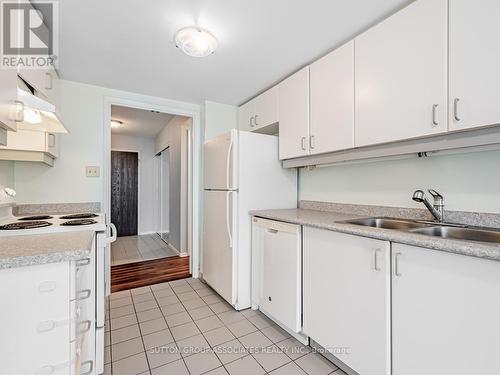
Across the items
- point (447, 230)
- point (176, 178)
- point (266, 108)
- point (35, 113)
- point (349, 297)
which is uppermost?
point (266, 108)

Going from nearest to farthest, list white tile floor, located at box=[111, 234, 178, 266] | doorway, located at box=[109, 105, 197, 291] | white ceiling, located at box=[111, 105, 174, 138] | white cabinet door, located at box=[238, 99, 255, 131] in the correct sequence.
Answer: white cabinet door, located at box=[238, 99, 255, 131] < doorway, located at box=[109, 105, 197, 291] < white ceiling, located at box=[111, 105, 174, 138] < white tile floor, located at box=[111, 234, 178, 266]

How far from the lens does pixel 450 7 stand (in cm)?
114

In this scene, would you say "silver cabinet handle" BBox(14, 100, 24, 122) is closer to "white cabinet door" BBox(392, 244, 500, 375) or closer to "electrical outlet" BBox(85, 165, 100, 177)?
"electrical outlet" BBox(85, 165, 100, 177)

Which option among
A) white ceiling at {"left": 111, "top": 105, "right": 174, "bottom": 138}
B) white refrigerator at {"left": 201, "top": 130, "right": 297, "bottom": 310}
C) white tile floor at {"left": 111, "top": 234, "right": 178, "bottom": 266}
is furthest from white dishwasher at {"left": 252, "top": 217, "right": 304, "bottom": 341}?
white ceiling at {"left": 111, "top": 105, "right": 174, "bottom": 138}

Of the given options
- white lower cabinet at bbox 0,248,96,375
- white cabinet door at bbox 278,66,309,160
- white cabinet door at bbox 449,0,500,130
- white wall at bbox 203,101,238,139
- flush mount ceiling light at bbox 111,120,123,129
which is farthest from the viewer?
flush mount ceiling light at bbox 111,120,123,129

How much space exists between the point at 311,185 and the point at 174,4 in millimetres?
1791

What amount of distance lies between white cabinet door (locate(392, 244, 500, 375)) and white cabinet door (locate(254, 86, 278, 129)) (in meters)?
1.68

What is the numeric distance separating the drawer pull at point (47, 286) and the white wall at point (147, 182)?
4986 millimetres

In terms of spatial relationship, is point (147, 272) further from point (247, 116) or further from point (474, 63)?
point (474, 63)

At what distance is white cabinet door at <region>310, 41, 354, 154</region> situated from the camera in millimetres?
1626

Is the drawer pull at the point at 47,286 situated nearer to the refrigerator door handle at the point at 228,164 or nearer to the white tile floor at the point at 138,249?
the refrigerator door handle at the point at 228,164

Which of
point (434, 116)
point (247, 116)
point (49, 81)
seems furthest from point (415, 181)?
point (49, 81)

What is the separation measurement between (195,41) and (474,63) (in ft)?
5.11

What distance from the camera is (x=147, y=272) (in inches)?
124
